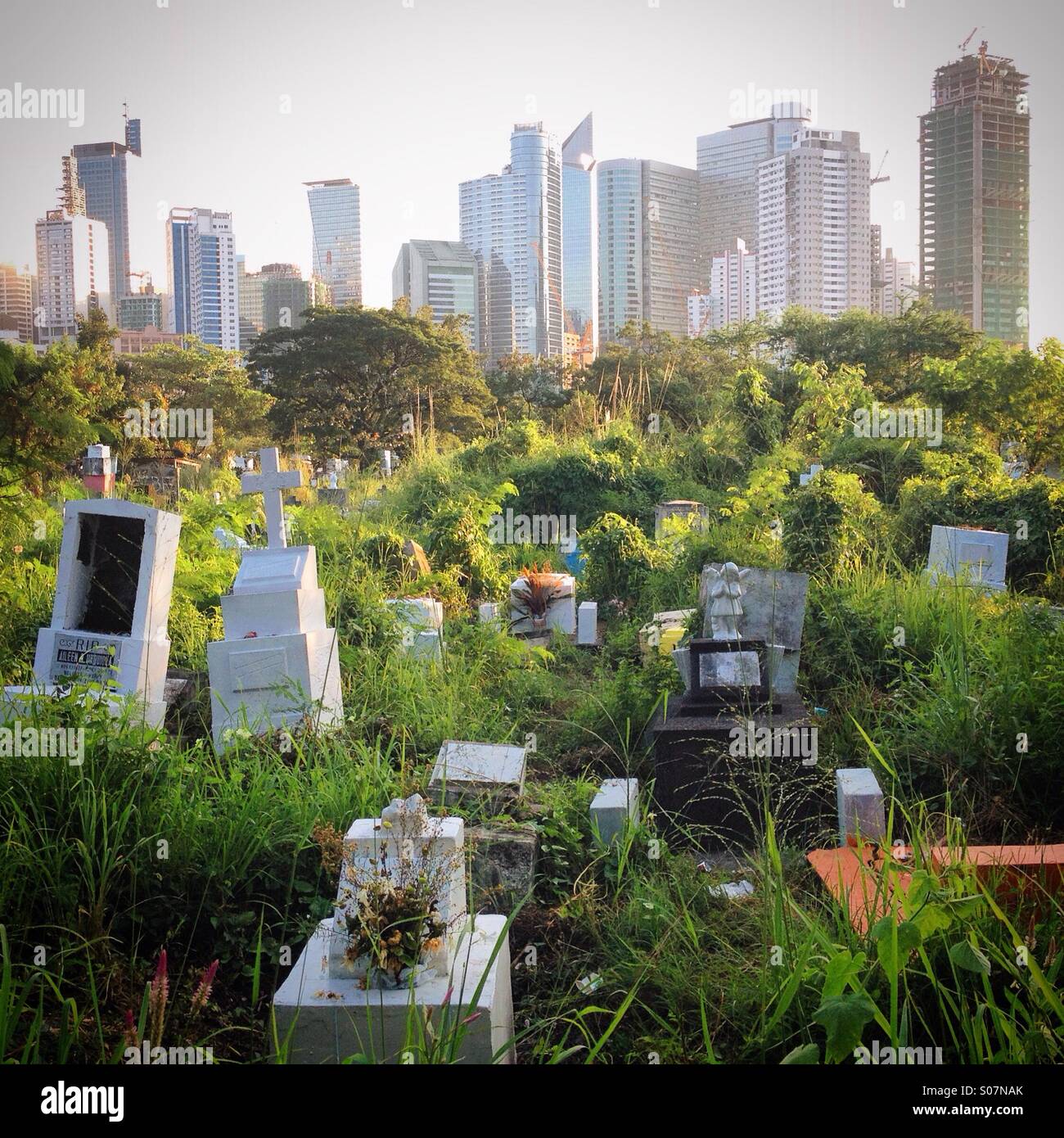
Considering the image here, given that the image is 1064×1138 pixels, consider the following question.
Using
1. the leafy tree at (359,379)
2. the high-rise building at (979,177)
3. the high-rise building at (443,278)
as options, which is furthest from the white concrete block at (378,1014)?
the high-rise building at (443,278)

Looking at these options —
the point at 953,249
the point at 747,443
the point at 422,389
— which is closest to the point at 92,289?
the point at 422,389

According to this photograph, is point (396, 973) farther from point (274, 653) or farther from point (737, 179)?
point (737, 179)

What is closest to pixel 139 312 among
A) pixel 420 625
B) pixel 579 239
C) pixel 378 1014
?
pixel 579 239

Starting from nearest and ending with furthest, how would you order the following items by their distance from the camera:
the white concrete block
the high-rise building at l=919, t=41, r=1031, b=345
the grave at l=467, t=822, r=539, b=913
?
the white concrete block → the grave at l=467, t=822, r=539, b=913 → the high-rise building at l=919, t=41, r=1031, b=345

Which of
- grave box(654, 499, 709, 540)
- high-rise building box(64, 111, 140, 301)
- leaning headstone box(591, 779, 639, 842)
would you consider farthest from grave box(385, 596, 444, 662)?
high-rise building box(64, 111, 140, 301)

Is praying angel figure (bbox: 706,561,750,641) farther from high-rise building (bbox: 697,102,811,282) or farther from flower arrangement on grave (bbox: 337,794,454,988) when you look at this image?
high-rise building (bbox: 697,102,811,282)
